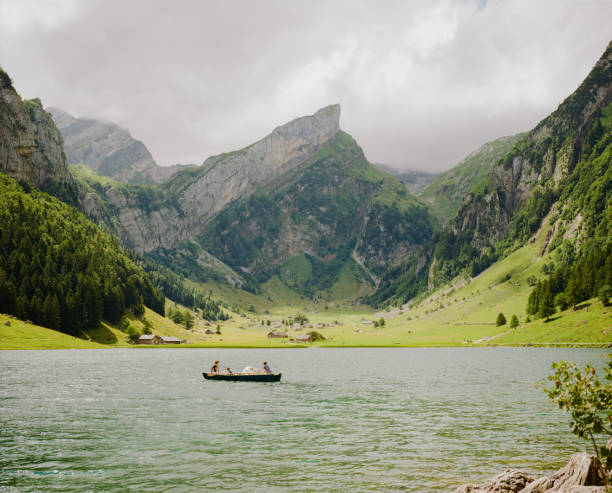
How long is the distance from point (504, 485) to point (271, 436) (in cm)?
2374

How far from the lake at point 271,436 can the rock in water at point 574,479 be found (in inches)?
249

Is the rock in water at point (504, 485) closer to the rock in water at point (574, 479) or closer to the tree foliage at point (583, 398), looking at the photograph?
the rock in water at point (574, 479)

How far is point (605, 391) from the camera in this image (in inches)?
802

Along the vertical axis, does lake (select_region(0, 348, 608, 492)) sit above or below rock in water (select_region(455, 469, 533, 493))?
below

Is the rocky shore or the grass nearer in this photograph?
the rocky shore

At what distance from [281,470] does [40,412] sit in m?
36.4

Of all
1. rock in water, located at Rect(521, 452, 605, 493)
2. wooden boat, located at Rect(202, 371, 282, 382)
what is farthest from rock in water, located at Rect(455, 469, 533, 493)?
wooden boat, located at Rect(202, 371, 282, 382)

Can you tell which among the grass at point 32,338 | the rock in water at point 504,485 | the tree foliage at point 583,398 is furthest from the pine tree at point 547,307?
the tree foliage at point 583,398

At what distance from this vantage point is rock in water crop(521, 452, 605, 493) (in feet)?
69.7

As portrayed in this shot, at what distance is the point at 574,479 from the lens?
21.6 metres

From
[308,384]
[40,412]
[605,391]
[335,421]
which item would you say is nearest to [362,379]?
[308,384]

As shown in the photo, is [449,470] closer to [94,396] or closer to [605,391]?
[605,391]

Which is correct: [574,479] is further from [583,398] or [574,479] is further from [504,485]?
[583,398]

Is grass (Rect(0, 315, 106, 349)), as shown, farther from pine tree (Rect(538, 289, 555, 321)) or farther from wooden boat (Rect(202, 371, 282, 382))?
pine tree (Rect(538, 289, 555, 321))
